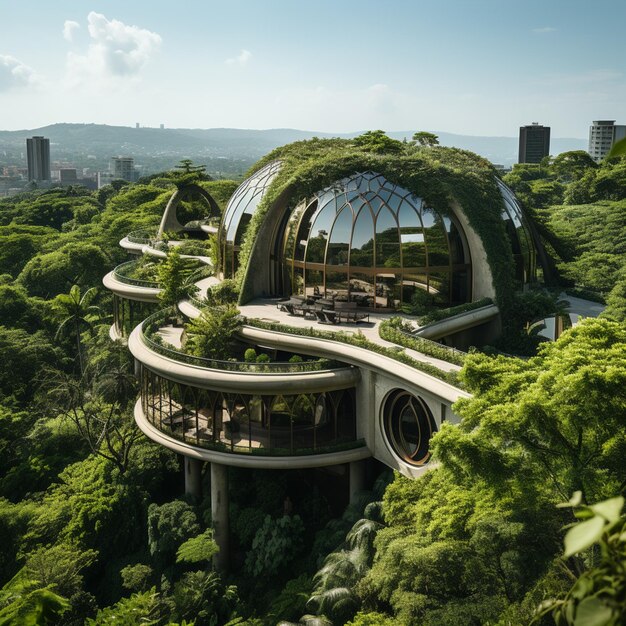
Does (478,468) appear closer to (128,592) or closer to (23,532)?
(128,592)

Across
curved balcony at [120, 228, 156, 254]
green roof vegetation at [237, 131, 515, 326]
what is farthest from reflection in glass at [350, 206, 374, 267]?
curved balcony at [120, 228, 156, 254]

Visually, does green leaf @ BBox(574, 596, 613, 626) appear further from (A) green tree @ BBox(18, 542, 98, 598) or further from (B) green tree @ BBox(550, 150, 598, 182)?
(B) green tree @ BBox(550, 150, 598, 182)

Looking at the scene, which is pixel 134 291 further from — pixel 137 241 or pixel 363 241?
pixel 363 241

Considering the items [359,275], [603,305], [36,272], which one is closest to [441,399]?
[359,275]

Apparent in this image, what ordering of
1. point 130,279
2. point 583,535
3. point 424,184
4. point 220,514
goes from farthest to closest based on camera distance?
point 130,279 → point 424,184 → point 220,514 → point 583,535

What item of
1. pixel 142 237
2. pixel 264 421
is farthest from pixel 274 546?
pixel 142 237

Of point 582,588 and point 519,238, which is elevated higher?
point 582,588

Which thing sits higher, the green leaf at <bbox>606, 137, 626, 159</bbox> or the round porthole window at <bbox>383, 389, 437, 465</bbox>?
the green leaf at <bbox>606, 137, 626, 159</bbox>
